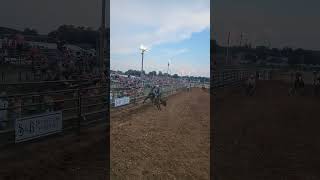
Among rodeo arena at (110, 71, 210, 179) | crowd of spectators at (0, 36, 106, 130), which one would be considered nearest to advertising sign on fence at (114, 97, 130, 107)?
rodeo arena at (110, 71, 210, 179)

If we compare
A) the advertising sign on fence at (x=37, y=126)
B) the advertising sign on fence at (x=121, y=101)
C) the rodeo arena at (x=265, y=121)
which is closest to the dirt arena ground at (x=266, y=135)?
the rodeo arena at (x=265, y=121)

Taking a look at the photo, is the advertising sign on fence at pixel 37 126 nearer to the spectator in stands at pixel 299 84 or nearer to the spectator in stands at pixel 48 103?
the spectator in stands at pixel 48 103

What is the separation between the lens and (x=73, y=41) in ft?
21.7

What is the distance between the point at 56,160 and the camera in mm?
5004

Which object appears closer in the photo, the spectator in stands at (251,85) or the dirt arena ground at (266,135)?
the dirt arena ground at (266,135)

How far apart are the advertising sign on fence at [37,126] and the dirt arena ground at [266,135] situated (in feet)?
8.42

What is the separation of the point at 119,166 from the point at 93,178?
2.49 ft

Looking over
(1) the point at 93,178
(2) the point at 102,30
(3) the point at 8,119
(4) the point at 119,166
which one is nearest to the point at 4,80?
(3) the point at 8,119

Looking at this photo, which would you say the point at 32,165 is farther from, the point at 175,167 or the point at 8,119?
the point at 175,167

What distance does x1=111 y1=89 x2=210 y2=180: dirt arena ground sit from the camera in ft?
18.1

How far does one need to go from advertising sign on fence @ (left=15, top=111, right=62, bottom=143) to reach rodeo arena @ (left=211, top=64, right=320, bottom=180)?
2580 mm

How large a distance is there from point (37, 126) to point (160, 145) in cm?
286

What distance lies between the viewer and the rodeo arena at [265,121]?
552 centimetres

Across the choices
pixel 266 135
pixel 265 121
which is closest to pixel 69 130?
pixel 266 135
